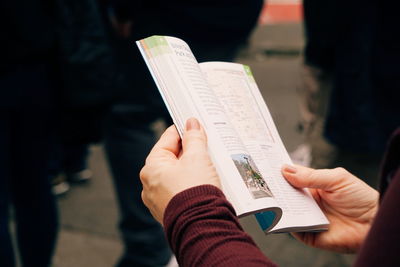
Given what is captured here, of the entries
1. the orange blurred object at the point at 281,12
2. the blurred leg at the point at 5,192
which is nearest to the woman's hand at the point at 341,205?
the blurred leg at the point at 5,192

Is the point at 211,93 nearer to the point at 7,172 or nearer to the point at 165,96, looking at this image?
the point at 165,96

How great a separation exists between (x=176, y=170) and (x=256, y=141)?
0.25 meters

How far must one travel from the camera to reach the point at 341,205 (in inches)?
45.6

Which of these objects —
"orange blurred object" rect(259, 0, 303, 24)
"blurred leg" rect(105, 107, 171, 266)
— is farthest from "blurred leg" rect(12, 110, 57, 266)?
"orange blurred object" rect(259, 0, 303, 24)

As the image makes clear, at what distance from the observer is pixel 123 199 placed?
6.67 feet

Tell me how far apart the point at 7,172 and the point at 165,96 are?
964mm

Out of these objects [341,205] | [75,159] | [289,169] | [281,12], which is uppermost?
[289,169]

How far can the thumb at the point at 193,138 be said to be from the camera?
0.91m

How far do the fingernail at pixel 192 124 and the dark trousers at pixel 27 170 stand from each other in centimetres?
88

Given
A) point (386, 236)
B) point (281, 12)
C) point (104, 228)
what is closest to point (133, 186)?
point (104, 228)

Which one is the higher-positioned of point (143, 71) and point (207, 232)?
point (207, 232)

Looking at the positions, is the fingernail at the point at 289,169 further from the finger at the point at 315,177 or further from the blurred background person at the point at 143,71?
the blurred background person at the point at 143,71

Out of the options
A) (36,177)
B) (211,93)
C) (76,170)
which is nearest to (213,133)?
(211,93)

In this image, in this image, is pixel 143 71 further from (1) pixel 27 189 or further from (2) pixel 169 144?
(2) pixel 169 144
